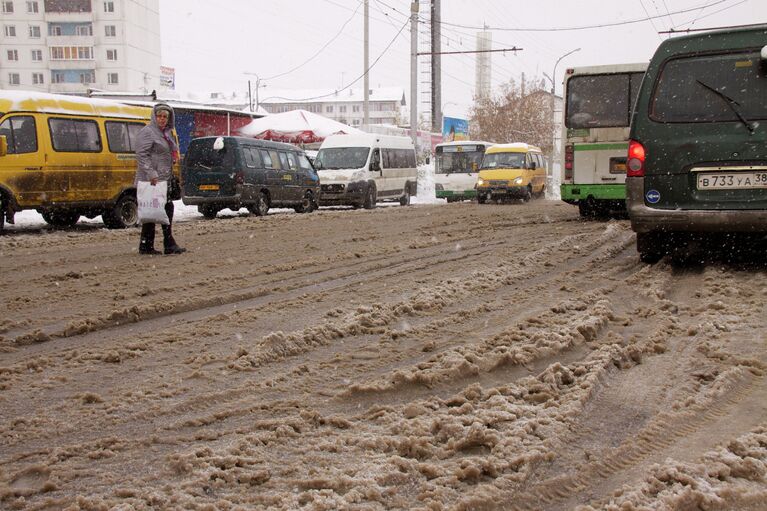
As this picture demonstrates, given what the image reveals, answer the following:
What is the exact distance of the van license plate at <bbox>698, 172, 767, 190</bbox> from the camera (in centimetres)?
618

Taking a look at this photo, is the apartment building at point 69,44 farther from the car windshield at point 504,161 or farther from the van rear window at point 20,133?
the van rear window at point 20,133

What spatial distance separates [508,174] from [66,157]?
1555cm

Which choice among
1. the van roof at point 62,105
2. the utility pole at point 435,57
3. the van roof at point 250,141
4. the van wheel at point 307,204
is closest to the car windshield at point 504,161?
the van wheel at point 307,204

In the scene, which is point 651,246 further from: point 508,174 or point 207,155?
point 508,174

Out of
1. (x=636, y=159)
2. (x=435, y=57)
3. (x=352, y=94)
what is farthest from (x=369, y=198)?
(x=352, y=94)

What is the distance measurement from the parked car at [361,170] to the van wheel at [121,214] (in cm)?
818

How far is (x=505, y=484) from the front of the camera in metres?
2.35

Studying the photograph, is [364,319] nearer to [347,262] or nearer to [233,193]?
[347,262]

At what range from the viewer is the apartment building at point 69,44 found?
8469 centimetres

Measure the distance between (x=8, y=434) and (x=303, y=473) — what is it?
124 centimetres

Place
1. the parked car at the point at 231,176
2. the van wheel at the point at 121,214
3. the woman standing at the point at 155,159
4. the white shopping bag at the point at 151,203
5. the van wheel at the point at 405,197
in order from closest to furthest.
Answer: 1. the white shopping bag at the point at 151,203
2. the woman standing at the point at 155,159
3. the van wheel at the point at 121,214
4. the parked car at the point at 231,176
5. the van wheel at the point at 405,197

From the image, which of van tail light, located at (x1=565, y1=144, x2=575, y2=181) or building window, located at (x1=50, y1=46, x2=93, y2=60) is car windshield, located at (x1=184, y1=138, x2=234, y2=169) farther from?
building window, located at (x1=50, y1=46, x2=93, y2=60)

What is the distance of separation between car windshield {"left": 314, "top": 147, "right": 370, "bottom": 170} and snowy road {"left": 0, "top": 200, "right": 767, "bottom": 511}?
16.4 m

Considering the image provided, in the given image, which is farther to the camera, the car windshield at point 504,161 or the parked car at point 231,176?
the car windshield at point 504,161
